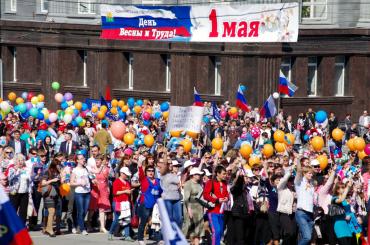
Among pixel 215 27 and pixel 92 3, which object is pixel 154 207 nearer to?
pixel 215 27

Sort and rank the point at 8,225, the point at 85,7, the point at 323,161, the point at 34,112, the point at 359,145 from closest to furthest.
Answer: the point at 8,225
the point at 323,161
the point at 359,145
the point at 34,112
the point at 85,7

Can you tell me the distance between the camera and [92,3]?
1877 inches

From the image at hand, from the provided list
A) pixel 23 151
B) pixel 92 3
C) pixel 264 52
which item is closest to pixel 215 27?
pixel 264 52

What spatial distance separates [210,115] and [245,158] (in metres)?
12.2

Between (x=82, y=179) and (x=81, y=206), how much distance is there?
59 cm

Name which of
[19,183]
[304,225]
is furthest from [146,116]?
[304,225]

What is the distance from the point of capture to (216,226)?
1994 centimetres

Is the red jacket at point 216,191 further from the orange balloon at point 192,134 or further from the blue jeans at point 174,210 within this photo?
the orange balloon at point 192,134

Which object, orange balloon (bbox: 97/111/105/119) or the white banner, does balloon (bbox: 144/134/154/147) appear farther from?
orange balloon (bbox: 97/111/105/119)

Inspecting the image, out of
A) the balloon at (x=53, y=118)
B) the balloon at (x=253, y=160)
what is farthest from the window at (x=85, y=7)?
the balloon at (x=253, y=160)

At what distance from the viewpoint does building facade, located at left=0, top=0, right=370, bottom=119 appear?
4272 cm

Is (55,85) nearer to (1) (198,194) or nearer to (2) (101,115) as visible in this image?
(2) (101,115)

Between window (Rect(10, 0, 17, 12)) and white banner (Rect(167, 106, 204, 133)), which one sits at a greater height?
window (Rect(10, 0, 17, 12))

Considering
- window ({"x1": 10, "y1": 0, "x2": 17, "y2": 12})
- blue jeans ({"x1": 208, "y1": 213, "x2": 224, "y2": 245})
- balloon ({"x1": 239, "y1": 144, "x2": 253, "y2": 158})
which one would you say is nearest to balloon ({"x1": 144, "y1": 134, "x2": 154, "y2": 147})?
balloon ({"x1": 239, "y1": 144, "x2": 253, "y2": 158})
